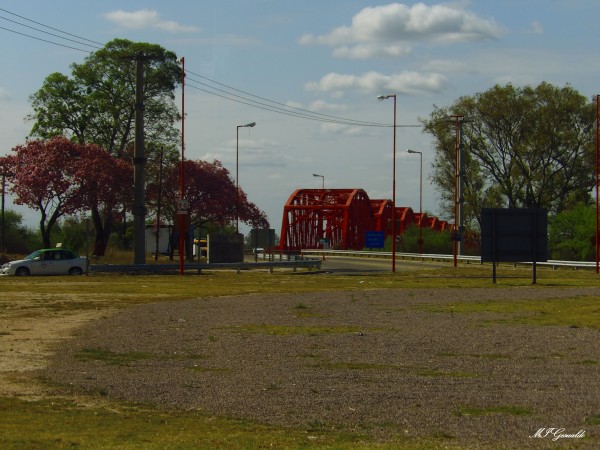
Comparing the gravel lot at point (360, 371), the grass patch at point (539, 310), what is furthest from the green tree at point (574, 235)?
the gravel lot at point (360, 371)

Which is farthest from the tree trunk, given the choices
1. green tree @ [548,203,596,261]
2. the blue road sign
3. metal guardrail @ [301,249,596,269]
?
the blue road sign

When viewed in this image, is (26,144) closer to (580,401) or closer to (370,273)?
(370,273)

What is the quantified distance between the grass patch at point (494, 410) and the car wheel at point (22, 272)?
41989 millimetres

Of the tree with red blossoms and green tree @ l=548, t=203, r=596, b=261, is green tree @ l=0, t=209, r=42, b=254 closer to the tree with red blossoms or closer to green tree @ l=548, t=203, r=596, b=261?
the tree with red blossoms

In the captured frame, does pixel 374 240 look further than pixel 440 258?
Yes

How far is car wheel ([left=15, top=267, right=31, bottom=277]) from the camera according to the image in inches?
1996

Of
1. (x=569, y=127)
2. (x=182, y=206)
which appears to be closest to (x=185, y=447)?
(x=182, y=206)

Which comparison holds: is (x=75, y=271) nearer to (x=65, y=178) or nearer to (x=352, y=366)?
(x=65, y=178)

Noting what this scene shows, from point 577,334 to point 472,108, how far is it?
65.7 meters

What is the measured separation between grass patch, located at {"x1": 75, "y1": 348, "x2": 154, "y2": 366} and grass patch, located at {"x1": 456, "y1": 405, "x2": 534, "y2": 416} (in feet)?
20.5

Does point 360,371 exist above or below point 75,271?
below

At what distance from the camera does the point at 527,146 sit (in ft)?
272

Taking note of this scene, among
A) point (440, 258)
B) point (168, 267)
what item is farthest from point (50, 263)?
point (440, 258)

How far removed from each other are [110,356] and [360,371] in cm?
438
